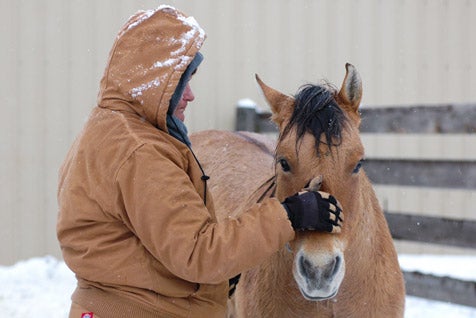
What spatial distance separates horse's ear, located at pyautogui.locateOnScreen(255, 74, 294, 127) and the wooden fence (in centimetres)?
296

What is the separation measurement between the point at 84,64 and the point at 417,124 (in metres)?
3.42

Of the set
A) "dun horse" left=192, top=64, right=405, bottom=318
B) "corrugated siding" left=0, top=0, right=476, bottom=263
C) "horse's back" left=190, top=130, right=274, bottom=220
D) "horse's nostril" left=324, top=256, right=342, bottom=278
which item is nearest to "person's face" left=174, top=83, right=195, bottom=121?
"dun horse" left=192, top=64, right=405, bottom=318

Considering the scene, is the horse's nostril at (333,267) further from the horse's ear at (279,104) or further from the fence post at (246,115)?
the fence post at (246,115)

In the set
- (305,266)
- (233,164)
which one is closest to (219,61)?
(233,164)

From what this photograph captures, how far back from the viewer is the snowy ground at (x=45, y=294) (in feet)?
18.4

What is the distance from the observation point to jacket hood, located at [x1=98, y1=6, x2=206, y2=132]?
2361mm

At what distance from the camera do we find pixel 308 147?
265 centimetres

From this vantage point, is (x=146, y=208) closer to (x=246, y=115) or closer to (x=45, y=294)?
(x=45, y=294)

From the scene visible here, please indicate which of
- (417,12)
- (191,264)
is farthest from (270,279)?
(417,12)

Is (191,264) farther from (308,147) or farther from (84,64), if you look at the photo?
(84,64)

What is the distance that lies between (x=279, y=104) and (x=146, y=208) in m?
1.07

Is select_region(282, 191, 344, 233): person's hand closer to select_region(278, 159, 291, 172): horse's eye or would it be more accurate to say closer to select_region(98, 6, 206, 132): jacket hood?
select_region(278, 159, 291, 172): horse's eye

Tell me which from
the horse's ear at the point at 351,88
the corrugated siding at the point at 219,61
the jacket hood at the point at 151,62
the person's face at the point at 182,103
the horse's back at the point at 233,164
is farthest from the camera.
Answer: the corrugated siding at the point at 219,61

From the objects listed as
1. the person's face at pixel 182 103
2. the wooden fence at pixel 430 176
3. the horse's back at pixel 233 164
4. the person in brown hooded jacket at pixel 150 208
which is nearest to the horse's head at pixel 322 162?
the person in brown hooded jacket at pixel 150 208
